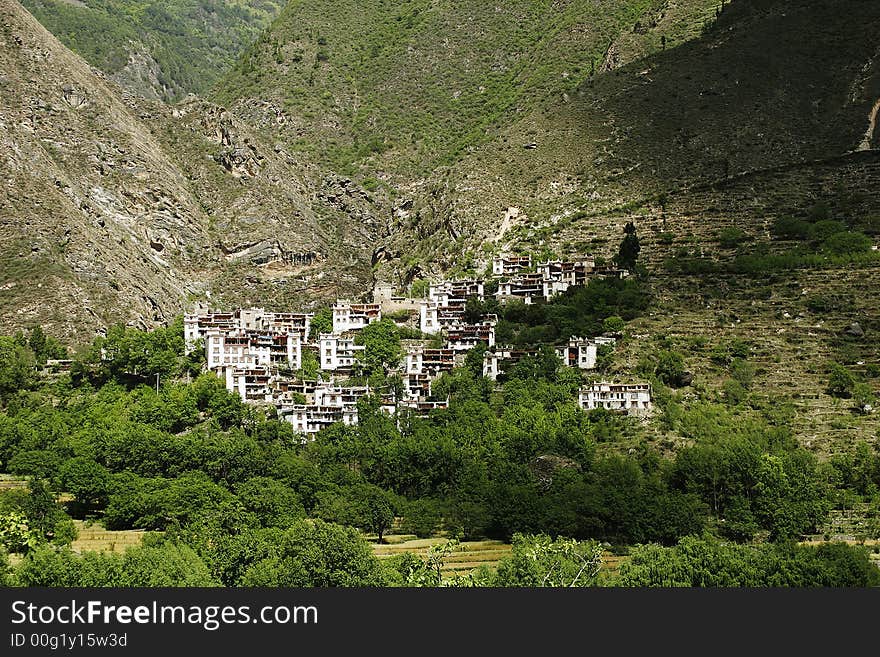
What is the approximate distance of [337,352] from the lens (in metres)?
87.2

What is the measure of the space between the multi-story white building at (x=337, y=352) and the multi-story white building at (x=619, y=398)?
1525cm

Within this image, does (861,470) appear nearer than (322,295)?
Yes

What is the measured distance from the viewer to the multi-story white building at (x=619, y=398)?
77312mm

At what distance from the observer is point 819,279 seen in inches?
3684

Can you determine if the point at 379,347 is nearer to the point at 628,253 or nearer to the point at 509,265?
the point at 509,265

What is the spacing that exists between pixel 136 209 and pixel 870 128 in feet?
208

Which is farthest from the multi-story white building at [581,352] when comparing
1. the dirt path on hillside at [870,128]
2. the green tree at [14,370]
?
the dirt path on hillside at [870,128]

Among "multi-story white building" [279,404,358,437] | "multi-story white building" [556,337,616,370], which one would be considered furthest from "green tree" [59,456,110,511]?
"multi-story white building" [556,337,616,370]

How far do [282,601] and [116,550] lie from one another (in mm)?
23806

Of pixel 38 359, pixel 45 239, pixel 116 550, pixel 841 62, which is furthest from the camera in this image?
pixel 841 62

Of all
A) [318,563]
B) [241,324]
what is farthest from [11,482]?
[318,563]

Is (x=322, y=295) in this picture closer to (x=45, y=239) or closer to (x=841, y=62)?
(x=45, y=239)

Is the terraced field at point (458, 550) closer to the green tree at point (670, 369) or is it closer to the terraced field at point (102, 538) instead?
the terraced field at point (102, 538)

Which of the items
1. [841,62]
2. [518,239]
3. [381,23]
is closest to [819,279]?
[518,239]
